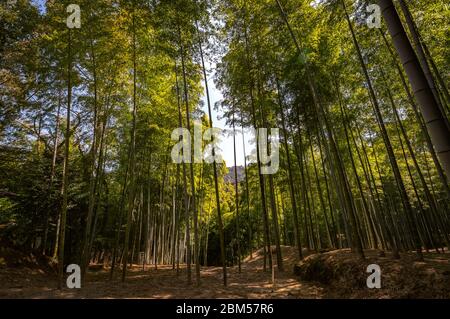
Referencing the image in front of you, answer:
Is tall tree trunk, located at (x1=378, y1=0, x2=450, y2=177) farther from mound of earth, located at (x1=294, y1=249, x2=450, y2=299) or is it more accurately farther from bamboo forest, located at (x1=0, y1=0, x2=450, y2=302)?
mound of earth, located at (x1=294, y1=249, x2=450, y2=299)

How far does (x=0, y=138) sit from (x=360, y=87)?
1365cm

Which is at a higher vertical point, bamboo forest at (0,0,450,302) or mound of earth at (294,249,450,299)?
bamboo forest at (0,0,450,302)

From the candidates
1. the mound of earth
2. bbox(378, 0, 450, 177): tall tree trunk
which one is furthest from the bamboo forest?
bbox(378, 0, 450, 177): tall tree trunk

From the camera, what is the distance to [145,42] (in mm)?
7035

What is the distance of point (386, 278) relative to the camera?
4.26 m

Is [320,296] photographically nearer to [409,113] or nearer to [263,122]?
[263,122]

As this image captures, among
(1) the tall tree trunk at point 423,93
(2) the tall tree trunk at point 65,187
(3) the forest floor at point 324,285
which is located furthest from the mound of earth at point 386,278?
(2) the tall tree trunk at point 65,187

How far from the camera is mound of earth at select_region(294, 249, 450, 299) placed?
3629mm

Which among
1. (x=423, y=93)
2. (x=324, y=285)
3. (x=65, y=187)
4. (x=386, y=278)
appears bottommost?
(x=324, y=285)

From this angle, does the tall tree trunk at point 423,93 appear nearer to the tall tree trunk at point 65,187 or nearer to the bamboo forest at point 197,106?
the bamboo forest at point 197,106

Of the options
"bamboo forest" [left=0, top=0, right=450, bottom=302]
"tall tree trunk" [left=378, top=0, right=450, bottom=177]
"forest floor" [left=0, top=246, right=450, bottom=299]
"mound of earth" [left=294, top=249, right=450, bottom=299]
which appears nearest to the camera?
"tall tree trunk" [left=378, top=0, right=450, bottom=177]

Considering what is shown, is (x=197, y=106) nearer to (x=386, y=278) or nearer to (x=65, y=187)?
(x=65, y=187)

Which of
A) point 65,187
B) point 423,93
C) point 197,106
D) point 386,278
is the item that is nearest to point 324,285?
point 386,278

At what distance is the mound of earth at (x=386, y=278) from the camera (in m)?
3.63
